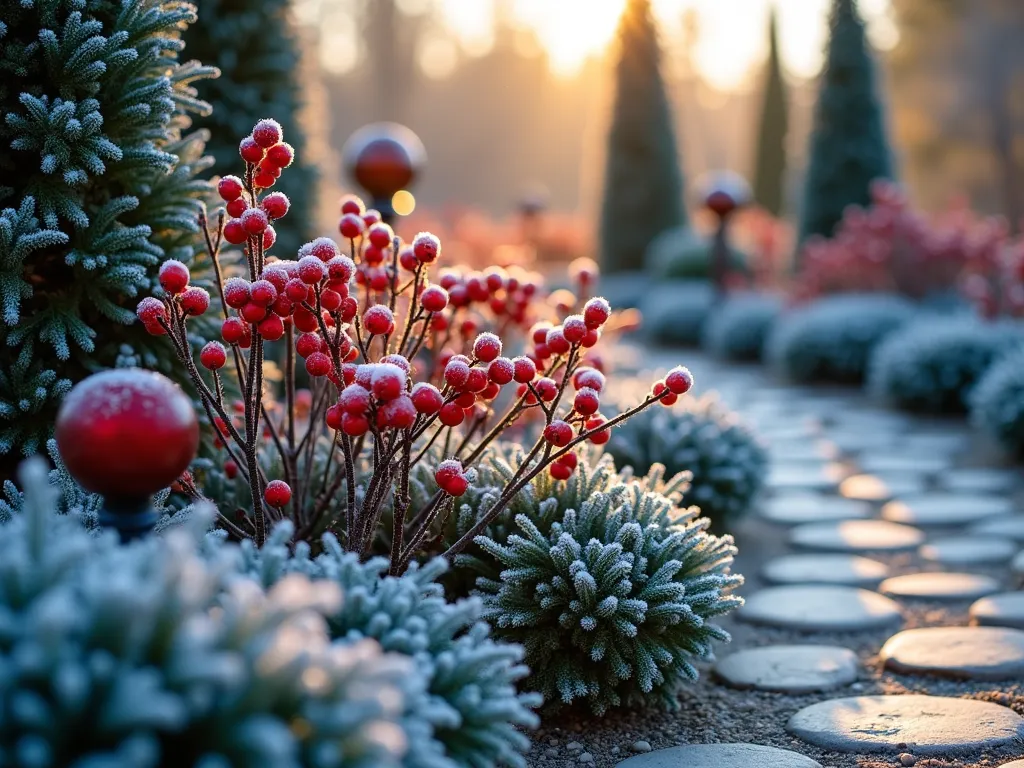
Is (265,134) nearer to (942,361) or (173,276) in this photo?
(173,276)

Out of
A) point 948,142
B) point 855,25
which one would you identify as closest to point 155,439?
point 855,25

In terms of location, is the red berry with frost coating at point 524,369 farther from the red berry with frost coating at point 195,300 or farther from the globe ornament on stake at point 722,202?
the globe ornament on stake at point 722,202

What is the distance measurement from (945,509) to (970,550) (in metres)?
0.52

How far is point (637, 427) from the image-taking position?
3350 millimetres

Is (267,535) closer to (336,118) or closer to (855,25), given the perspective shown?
(855,25)

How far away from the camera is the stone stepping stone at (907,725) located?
195cm

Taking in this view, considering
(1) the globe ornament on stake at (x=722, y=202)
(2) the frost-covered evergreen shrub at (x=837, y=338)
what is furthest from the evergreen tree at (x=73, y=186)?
(1) the globe ornament on stake at (x=722, y=202)

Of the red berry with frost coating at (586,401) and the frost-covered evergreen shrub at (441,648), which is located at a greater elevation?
the red berry with frost coating at (586,401)

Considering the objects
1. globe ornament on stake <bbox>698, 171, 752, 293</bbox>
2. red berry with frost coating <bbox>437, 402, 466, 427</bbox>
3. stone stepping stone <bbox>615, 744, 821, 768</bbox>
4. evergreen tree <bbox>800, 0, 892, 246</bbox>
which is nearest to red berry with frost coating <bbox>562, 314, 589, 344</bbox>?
red berry with frost coating <bbox>437, 402, 466, 427</bbox>

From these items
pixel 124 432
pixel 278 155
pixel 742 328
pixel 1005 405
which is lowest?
pixel 124 432

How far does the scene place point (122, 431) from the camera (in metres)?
1.27

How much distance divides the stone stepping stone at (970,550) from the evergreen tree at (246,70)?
3.15 m

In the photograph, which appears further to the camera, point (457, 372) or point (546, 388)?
point (546, 388)

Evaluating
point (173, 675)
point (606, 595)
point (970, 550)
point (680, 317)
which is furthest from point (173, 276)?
point (680, 317)
